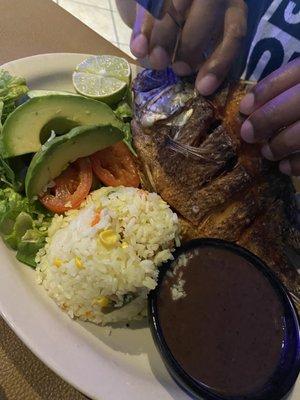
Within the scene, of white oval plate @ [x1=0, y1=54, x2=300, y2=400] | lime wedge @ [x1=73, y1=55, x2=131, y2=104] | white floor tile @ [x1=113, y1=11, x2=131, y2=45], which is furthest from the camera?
white floor tile @ [x1=113, y1=11, x2=131, y2=45]

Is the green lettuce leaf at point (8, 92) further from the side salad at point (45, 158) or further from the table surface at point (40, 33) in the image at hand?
the table surface at point (40, 33)

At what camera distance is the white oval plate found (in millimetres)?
1343

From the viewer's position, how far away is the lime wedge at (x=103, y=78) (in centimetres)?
198

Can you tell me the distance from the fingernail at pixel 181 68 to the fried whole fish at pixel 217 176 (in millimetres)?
45

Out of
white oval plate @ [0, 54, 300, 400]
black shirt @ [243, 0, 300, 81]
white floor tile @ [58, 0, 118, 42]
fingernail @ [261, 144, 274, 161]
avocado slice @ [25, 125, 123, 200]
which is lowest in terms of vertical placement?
white oval plate @ [0, 54, 300, 400]

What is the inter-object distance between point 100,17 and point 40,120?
89.4 inches

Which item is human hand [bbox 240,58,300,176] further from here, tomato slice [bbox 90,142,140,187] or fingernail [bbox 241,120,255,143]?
tomato slice [bbox 90,142,140,187]

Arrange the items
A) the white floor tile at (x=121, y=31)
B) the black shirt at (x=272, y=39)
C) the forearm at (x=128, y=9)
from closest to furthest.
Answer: the black shirt at (x=272, y=39)
the forearm at (x=128, y=9)
the white floor tile at (x=121, y=31)

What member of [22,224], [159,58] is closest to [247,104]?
[159,58]

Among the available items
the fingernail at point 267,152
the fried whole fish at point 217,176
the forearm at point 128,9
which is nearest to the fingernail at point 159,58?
the fried whole fish at point 217,176

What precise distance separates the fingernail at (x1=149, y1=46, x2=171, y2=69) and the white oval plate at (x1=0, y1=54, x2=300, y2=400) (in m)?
0.88

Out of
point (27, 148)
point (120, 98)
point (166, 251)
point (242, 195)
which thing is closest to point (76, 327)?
point (166, 251)

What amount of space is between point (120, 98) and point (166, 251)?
84 cm

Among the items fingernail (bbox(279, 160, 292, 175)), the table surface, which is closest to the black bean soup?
fingernail (bbox(279, 160, 292, 175))
